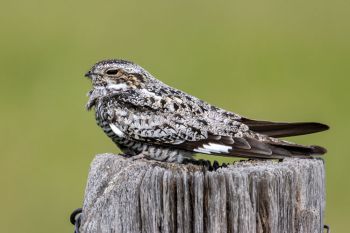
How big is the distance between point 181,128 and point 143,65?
27.4ft

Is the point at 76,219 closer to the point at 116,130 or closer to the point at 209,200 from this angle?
the point at 209,200

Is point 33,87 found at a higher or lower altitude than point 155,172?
higher

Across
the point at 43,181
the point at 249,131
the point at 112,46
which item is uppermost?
the point at 112,46

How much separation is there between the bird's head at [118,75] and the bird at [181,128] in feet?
0.87

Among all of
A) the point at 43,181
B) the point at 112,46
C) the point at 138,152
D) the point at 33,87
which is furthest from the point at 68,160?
the point at 138,152

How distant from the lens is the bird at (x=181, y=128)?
5.71 meters

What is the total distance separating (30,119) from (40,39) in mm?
3625

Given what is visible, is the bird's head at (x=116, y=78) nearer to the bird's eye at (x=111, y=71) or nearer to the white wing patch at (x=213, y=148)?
the bird's eye at (x=111, y=71)

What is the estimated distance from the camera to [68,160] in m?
Answer: 11.8

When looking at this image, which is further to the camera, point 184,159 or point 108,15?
point 108,15

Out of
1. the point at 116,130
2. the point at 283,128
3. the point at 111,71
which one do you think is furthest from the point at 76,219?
the point at 111,71

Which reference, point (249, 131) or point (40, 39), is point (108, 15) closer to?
point (40, 39)

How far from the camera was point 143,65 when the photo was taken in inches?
563

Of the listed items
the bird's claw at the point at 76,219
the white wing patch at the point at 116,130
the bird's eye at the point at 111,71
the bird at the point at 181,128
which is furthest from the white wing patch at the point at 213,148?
the bird's eye at the point at 111,71
